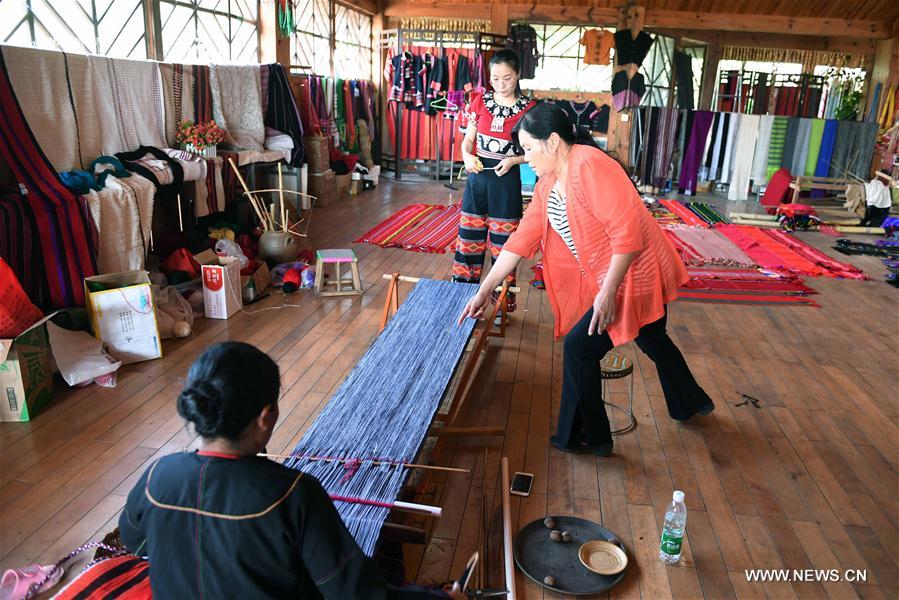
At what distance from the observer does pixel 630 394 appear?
9.78ft

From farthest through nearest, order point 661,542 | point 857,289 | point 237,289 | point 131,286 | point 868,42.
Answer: point 868,42 → point 857,289 → point 237,289 → point 131,286 → point 661,542

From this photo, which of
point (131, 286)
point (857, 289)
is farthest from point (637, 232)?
point (857, 289)

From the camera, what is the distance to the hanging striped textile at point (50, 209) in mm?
3271

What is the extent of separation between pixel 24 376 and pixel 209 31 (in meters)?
3.83

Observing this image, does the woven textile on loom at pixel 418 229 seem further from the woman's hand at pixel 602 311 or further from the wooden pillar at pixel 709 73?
the wooden pillar at pixel 709 73

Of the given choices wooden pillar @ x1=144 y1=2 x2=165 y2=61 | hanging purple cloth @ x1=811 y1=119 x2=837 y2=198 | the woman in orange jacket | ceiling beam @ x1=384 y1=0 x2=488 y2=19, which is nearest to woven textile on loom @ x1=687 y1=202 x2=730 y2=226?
hanging purple cloth @ x1=811 y1=119 x2=837 y2=198

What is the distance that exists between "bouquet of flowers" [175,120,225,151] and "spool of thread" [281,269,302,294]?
111cm

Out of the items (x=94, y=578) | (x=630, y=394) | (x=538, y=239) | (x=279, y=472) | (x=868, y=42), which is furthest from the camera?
(x=868, y=42)

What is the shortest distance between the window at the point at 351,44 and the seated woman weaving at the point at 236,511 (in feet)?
26.3

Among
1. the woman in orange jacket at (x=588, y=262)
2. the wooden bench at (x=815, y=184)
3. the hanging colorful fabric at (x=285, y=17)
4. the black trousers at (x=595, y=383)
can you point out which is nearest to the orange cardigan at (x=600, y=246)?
the woman in orange jacket at (x=588, y=262)

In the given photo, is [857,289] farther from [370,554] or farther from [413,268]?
[370,554]

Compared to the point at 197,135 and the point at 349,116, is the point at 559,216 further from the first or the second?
the point at 349,116

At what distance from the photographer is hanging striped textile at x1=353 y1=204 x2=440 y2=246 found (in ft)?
20.0

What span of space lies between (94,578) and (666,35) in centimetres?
1010
